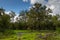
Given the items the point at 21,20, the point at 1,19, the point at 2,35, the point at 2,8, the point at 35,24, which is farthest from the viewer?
the point at 21,20

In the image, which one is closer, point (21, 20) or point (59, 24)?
point (59, 24)

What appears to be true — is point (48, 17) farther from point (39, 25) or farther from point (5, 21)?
point (5, 21)

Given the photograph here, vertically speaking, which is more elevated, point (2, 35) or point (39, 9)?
point (39, 9)

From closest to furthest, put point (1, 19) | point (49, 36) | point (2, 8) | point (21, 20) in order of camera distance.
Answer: point (49, 36) → point (1, 19) → point (2, 8) → point (21, 20)

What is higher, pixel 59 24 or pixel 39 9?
pixel 39 9

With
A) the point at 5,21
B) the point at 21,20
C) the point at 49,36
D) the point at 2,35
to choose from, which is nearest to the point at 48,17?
the point at 21,20

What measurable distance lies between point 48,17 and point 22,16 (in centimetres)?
1574

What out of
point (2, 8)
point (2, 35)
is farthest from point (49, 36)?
point (2, 8)

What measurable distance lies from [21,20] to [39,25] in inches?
533

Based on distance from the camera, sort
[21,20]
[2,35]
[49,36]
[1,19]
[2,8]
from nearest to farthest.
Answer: [49,36] → [2,35] → [1,19] → [2,8] → [21,20]

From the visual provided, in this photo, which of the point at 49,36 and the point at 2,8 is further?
the point at 2,8

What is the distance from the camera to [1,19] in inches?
1452

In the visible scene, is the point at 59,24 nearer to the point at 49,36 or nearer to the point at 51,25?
the point at 51,25

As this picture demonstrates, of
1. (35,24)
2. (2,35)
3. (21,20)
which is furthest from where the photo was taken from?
(21,20)
